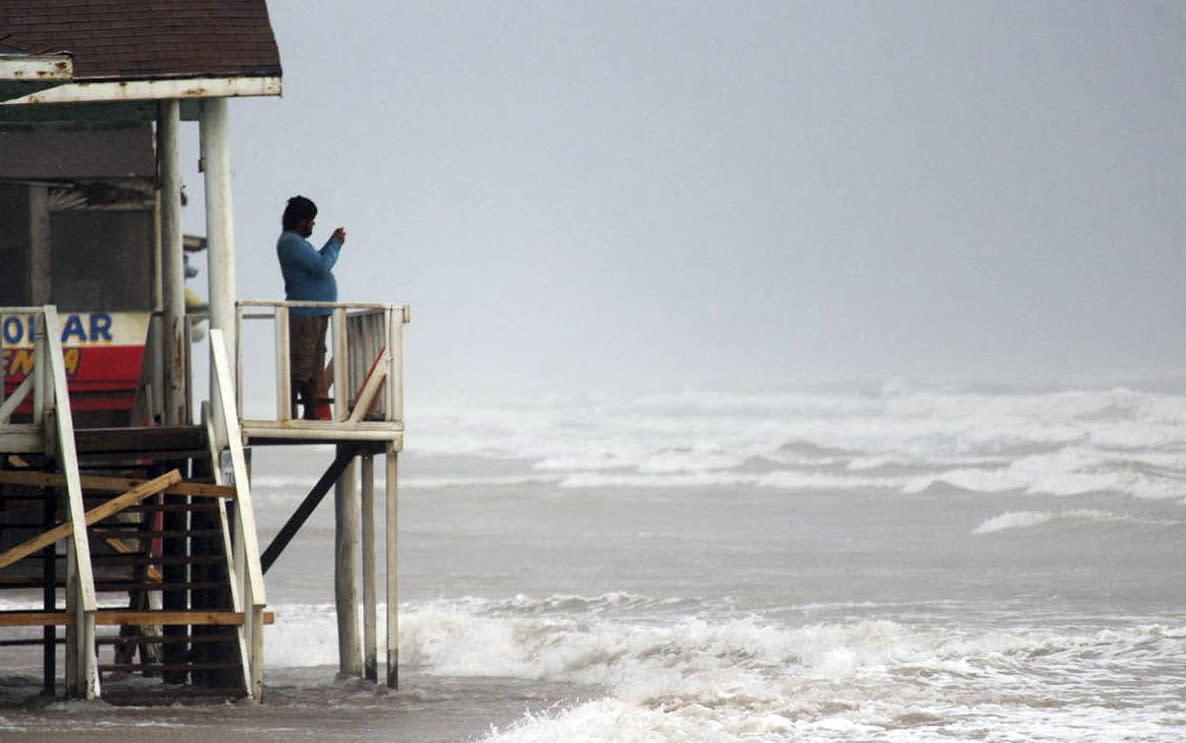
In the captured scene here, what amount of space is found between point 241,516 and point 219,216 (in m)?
2.12

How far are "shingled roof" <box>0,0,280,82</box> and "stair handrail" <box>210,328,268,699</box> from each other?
1.79 metres

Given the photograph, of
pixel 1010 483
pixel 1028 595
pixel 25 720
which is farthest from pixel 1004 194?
pixel 25 720

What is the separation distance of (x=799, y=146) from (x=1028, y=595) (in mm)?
174771

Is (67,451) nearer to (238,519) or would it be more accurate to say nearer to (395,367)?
(238,519)

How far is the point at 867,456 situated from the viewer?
200 ft

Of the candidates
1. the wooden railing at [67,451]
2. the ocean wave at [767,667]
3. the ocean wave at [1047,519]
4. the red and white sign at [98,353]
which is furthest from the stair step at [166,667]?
the ocean wave at [1047,519]

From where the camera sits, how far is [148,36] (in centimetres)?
1499

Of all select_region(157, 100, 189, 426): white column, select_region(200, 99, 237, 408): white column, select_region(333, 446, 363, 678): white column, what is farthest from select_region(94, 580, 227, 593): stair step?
select_region(333, 446, 363, 678): white column

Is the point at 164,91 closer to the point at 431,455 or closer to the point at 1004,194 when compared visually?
the point at 431,455

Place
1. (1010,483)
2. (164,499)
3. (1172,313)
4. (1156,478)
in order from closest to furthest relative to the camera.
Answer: (164,499) < (1156,478) < (1010,483) < (1172,313)

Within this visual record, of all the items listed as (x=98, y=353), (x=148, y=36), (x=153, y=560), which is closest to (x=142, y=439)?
(x=153, y=560)

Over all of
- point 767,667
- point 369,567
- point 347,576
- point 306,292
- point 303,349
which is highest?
point 306,292

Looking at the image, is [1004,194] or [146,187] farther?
[1004,194]

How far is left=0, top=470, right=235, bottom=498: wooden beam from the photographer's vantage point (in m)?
13.7
